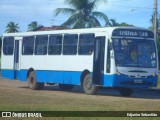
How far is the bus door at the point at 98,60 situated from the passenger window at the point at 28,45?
566 cm

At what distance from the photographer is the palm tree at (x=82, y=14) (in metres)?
51.8

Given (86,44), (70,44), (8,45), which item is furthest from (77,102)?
(8,45)

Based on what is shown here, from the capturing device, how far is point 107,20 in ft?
171

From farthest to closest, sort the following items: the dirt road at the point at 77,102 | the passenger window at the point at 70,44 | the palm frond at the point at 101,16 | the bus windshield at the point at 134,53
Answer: the palm frond at the point at 101,16
the passenger window at the point at 70,44
the bus windshield at the point at 134,53
the dirt road at the point at 77,102

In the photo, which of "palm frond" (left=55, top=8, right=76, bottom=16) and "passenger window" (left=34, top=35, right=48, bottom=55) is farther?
"palm frond" (left=55, top=8, right=76, bottom=16)

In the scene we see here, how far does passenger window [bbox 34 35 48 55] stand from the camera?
27.8 meters

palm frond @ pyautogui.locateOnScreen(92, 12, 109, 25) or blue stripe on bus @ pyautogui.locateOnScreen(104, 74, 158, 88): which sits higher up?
palm frond @ pyautogui.locateOnScreen(92, 12, 109, 25)

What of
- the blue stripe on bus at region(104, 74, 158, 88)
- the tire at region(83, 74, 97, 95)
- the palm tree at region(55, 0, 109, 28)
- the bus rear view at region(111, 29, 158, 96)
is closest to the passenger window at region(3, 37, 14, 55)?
the tire at region(83, 74, 97, 95)

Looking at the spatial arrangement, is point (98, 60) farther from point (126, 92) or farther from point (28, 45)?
point (28, 45)

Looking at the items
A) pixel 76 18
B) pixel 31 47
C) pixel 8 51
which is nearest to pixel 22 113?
pixel 31 47

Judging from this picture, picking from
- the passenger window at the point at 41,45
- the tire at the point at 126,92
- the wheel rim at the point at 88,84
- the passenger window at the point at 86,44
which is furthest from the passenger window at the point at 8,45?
the tire at the point at 126,92

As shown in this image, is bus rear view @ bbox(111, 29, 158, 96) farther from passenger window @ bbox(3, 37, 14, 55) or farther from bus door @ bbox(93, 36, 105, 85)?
passenger window @ bbox(3, 37, 14, 55)

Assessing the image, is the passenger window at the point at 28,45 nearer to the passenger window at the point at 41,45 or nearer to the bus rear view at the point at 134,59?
the passenger window at the point at 41,45

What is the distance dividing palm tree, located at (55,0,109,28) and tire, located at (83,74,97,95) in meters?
26.6
